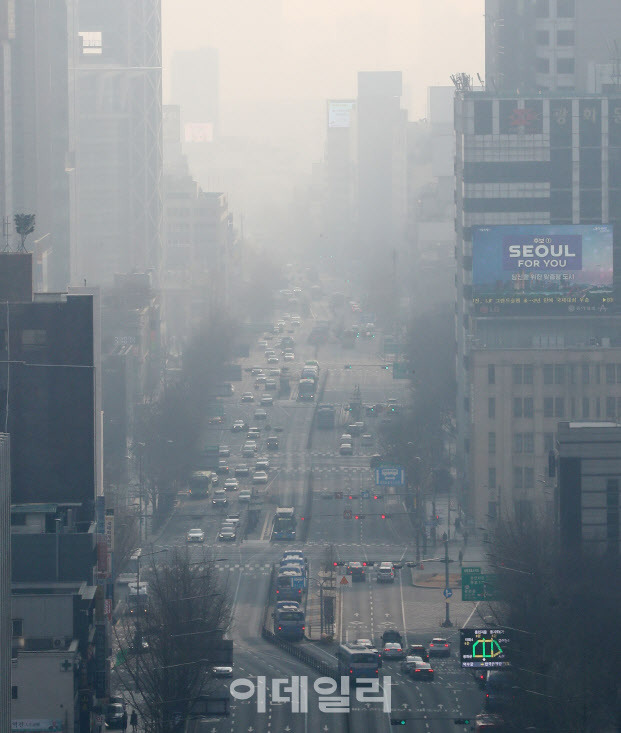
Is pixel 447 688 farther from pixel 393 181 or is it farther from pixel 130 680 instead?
pixel 393 181

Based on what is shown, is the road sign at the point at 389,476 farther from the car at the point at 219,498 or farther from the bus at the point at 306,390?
the bus at the point at 306,390

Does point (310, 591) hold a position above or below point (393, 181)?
below

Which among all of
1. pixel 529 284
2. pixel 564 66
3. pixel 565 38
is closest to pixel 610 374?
pixel 529 284

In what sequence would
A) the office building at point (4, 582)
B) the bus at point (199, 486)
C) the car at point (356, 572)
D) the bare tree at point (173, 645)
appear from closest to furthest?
the office building at point (4, 582) < the bare tree at point (173, 645) < the car at point (356, 572) < the bus at point (199, 486)

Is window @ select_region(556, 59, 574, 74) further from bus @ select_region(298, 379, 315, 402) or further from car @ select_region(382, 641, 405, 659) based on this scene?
car @ select_region(382, 641, 405, 659)

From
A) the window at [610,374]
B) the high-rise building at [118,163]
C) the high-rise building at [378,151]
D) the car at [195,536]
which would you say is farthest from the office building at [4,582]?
the high-rise building at [378,151]

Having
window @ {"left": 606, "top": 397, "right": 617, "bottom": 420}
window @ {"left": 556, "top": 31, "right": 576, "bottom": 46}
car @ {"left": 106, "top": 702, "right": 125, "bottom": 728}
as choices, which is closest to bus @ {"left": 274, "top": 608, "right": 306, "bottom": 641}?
car @ {"left": 106, "top": 702, "right": 125, "bottom": 728}

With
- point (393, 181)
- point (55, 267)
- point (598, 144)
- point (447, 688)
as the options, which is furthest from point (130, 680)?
point (393, 181)
